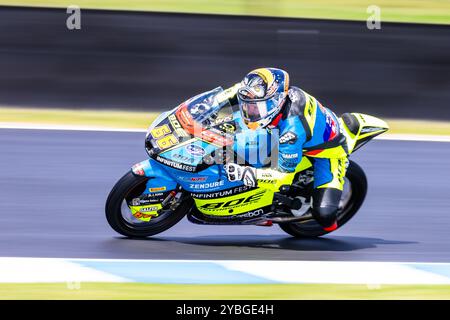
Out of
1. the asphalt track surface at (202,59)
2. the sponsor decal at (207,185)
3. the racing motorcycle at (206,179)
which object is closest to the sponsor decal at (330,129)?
the racing motorcycle at (206,179)

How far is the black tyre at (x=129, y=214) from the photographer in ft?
23.5

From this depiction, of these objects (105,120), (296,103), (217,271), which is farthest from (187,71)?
(217,271)

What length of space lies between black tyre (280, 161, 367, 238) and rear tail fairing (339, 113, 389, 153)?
0.22 m

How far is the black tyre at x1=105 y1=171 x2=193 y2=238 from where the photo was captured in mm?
7160

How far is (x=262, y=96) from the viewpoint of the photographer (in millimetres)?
6895

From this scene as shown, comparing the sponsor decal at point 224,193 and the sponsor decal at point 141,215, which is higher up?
the sponsor decal at point 224,193

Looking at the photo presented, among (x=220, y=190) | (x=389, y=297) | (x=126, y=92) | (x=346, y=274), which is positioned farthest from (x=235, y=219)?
(x=126, y=92)

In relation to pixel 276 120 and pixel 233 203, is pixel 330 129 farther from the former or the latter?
pixel 233 203

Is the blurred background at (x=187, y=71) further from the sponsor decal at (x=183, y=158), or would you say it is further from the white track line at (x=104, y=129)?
the sponsor decal at (x=183, y=158)

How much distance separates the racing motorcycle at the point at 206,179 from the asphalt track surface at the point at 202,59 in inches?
171

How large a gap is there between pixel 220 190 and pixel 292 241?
81 centimetres

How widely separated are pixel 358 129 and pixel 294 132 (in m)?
0.81

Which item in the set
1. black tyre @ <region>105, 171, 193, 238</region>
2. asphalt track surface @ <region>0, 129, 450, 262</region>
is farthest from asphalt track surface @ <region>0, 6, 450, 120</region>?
black tyre @ <region>105, 171, 193, 238</region>

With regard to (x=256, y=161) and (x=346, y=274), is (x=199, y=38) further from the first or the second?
(x=346, y=274)
